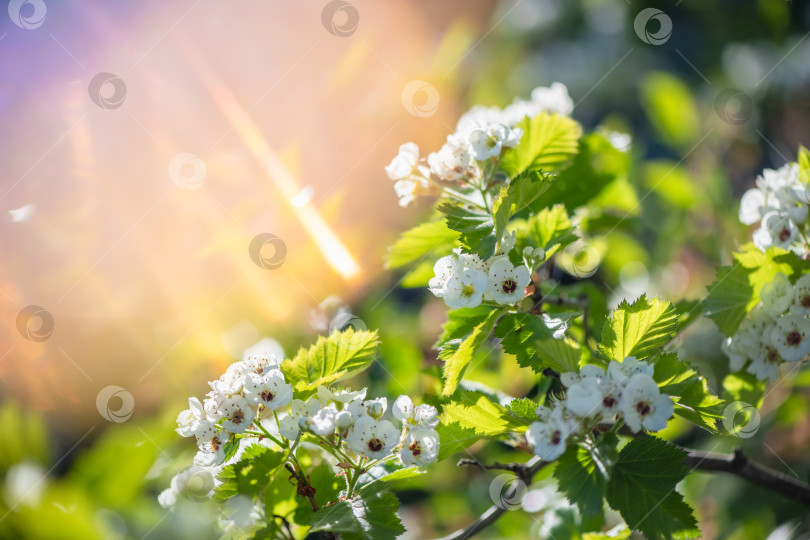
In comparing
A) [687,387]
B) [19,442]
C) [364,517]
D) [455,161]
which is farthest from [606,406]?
[19,442]

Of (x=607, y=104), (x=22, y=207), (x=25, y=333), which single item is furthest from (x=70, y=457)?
(x=607, y=104)

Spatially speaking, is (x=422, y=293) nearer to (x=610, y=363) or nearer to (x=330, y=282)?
(x=330, y=282)

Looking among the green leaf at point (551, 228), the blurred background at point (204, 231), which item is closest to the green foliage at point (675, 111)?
the blurred background at point (204, 231)

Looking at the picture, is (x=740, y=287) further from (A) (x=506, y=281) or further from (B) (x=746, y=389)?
(A) (x=506, y=281)

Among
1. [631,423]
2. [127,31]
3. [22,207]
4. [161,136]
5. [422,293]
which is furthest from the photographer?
[422,293]

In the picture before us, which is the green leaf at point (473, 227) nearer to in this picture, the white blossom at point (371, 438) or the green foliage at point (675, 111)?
the white blossom at point (371, 438)

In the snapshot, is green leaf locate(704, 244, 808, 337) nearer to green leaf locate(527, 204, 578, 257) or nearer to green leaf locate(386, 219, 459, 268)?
green leaf locate(527, 204, 578, 257)
